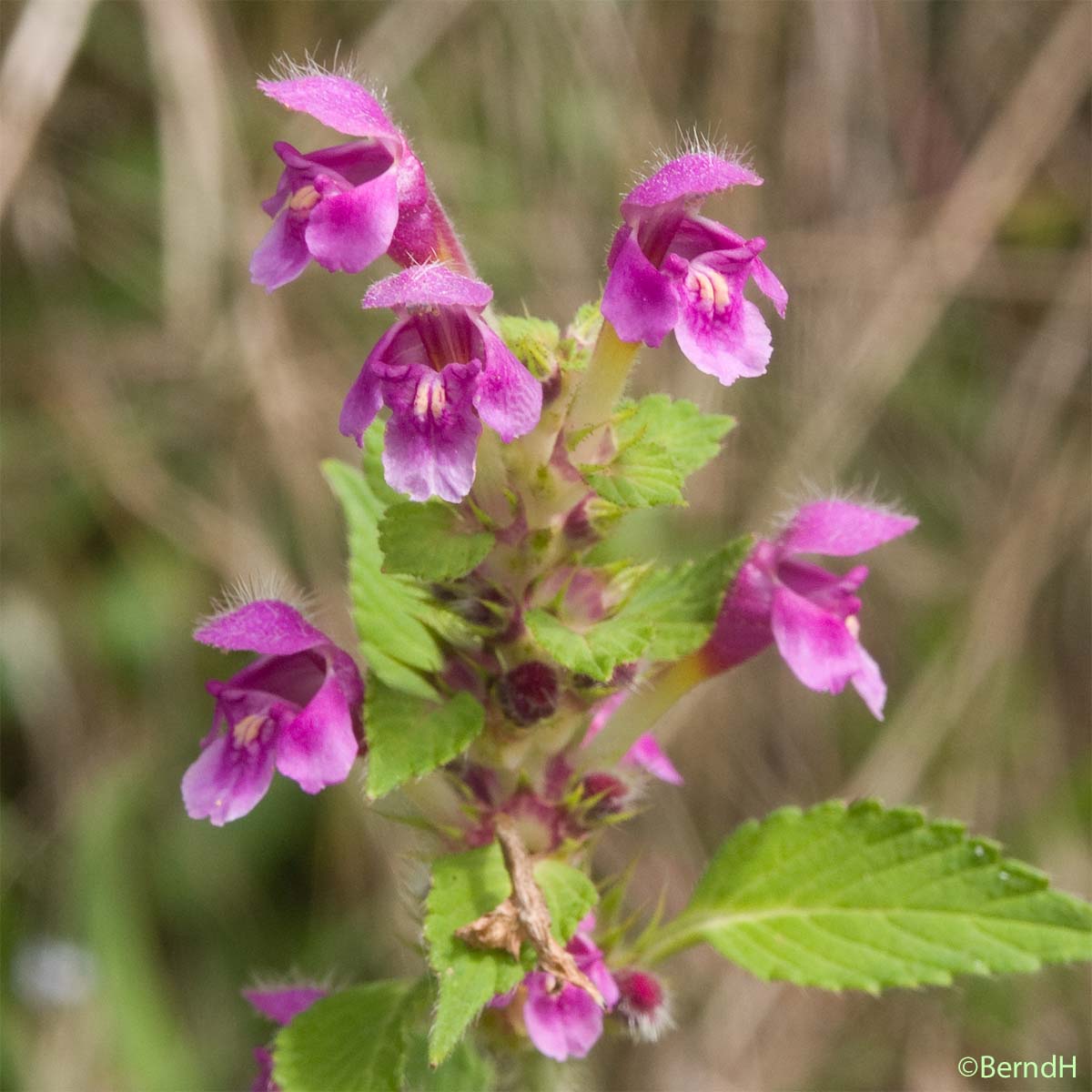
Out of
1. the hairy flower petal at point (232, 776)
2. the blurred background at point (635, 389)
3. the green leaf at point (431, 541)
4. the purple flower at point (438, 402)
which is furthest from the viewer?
the blurred background at point (635, 389)

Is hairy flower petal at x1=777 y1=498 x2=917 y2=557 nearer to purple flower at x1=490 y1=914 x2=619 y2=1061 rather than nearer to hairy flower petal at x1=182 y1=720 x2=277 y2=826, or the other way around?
purple flower at x1=490 y1=914 x2=619 y2=1061

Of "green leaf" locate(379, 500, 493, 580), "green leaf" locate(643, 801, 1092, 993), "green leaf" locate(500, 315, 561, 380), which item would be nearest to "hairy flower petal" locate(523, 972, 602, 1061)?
"green leaf" locate(643, 801, 1092, 993)

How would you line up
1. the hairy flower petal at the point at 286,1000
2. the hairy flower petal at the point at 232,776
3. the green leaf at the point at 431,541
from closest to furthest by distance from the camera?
1. the green leaf at the point at 431,541
2. the hairy flower petal at the point at 232,776
3. the hairy flower petal at the point at 286,1000

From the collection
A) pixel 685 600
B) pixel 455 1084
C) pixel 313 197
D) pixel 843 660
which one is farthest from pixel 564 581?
pixel 455 1084

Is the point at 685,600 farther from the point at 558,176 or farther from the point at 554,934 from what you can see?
the point at 558,176

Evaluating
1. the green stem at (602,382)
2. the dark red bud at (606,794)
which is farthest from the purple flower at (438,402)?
the dark red bud at (606,794)

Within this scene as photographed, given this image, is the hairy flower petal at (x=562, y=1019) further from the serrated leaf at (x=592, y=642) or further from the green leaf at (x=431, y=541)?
the green leaf at (x=431, y=541)
